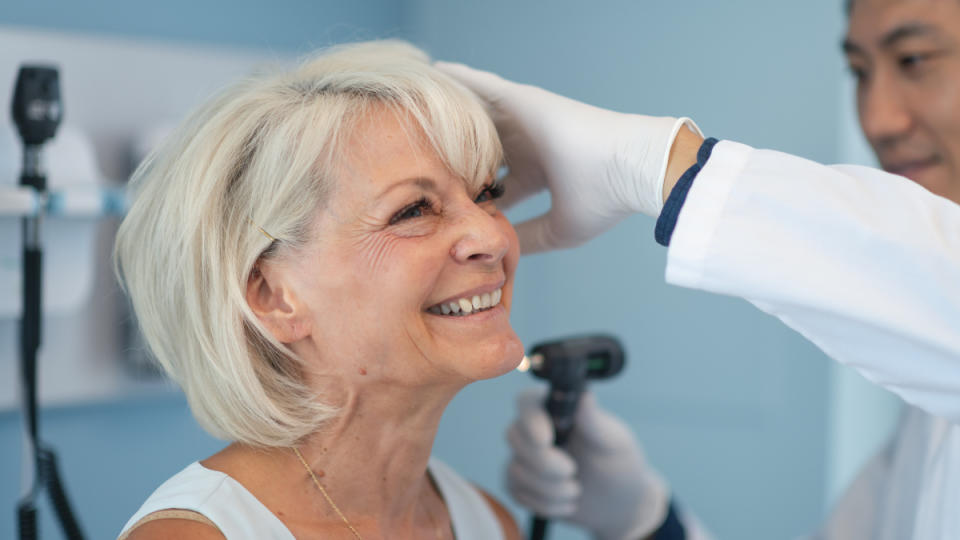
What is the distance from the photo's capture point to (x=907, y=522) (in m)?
1.34

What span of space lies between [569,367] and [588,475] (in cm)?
30

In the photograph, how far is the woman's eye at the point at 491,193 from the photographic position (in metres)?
1.12

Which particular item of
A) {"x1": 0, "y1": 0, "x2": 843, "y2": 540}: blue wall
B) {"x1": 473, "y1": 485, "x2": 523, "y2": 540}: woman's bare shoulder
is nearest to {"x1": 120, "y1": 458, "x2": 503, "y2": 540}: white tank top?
{"x1": 473, "y1": 485, "x2": 523, "y2": 540}: woman's bare shoulder

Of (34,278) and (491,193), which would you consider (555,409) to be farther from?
(34,278)

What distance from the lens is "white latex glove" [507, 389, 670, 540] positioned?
1.41m

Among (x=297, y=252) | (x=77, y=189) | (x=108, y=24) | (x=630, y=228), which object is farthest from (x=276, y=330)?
(x=630, y=228)

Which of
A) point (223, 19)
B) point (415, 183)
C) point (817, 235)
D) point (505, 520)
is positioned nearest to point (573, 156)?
point (415, 183)

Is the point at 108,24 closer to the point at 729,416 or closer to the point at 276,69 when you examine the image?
the point at 276,69

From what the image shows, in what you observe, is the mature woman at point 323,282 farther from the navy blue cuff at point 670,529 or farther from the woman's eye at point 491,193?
the navy blue cuff at point 670,529

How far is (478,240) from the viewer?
1012 mm

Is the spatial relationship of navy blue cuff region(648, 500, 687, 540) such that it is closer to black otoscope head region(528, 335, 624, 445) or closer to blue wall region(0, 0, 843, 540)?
black otoscope head region(528, 335, 624, 445)

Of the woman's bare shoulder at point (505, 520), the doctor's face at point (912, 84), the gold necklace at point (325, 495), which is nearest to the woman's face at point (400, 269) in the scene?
the gold necklace at point (325, 495)

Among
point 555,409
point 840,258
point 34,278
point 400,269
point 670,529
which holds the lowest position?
point 670,529

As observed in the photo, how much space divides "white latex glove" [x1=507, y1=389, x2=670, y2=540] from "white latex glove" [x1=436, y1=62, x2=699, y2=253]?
13.4 inches
